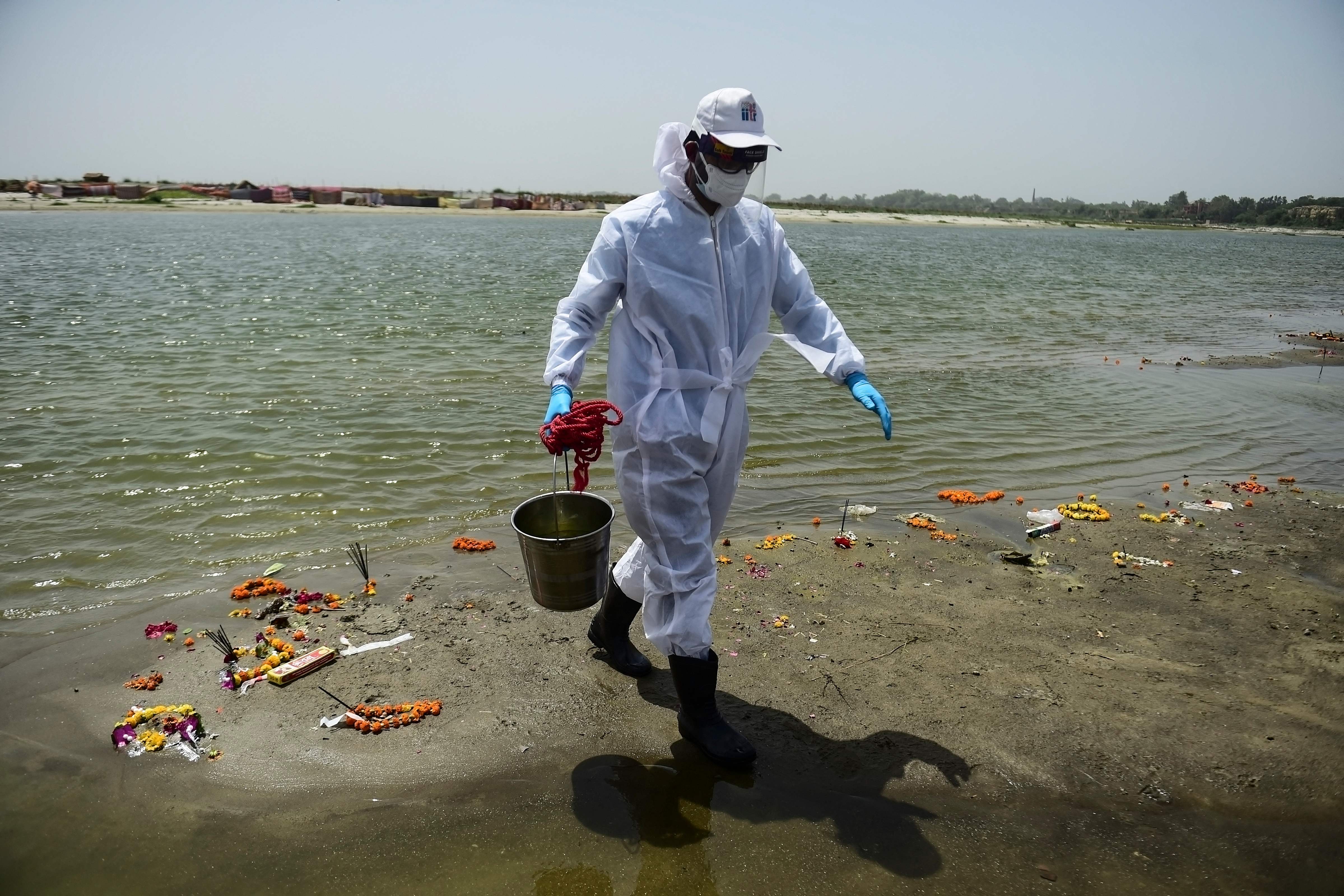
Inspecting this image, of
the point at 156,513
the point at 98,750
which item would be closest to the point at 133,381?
the point at 156,513

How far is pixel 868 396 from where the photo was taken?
326cm

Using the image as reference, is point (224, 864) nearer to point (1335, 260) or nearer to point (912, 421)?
point (912, 421)

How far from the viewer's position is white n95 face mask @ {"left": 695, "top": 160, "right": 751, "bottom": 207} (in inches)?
117

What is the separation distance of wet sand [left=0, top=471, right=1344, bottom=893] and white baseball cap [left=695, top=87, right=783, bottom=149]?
2.21m

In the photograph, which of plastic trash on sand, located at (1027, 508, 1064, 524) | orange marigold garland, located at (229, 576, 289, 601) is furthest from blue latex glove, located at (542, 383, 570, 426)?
plastic trash on sand, located at (1027, 508, 1064, 524)

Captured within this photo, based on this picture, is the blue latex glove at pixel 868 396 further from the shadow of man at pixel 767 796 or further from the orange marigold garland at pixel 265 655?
the orange marigold garland at pixel 265 655

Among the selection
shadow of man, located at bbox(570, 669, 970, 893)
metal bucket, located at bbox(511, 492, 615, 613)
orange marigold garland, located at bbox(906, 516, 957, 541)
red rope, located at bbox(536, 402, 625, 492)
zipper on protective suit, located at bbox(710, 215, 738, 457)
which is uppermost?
zipper on protective suit, located at bbox(710, 215, 738, 457)

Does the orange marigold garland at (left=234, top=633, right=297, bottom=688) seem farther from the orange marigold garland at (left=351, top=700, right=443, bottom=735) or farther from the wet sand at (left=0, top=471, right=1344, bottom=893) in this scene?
the orange marigold garland at (left=351, top=700, right=443, bottom=735)

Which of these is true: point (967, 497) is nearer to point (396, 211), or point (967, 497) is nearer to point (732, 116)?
point (732, 116)

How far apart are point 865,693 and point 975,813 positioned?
29.5 inches

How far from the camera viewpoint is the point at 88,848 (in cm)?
260

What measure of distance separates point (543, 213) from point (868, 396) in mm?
79418

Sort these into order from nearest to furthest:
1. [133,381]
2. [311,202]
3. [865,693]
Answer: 1. [865,693]
2. [133,381]
3. [311,202]

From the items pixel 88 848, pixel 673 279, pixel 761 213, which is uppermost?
pixel 761 213
